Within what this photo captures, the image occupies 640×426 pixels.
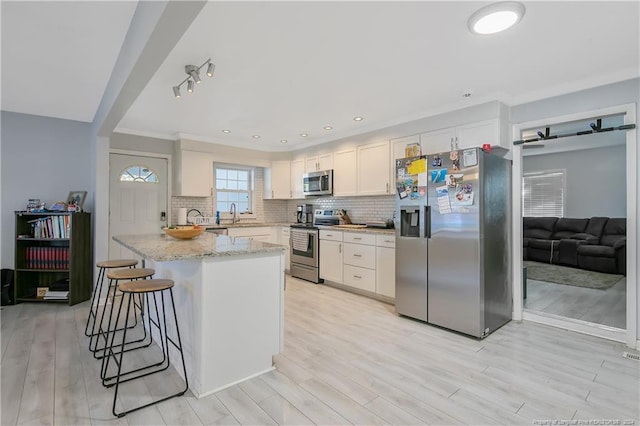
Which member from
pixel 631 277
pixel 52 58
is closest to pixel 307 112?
pixel 52 58

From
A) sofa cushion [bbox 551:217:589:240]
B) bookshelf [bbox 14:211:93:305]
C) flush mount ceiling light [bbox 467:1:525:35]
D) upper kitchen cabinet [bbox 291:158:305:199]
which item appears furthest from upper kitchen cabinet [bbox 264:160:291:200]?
sofa cushion [bbox 551:217:589:240]

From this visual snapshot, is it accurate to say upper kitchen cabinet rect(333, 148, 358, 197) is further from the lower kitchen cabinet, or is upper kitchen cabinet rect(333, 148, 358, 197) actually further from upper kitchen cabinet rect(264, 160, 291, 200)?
upper kitchen cabinet rect(264, 160, 291, 200)

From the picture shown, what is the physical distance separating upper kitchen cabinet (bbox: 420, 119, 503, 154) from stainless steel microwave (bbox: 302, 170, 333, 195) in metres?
1.69

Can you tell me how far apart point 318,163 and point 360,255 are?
6.17 feet

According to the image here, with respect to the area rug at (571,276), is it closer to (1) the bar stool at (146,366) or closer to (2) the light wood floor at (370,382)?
(2) the light wood floor at (370,382)

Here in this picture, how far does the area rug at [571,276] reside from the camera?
15.9 feet

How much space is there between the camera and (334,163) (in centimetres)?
512

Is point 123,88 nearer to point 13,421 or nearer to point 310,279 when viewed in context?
point 13,421

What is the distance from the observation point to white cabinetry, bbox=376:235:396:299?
3898mm

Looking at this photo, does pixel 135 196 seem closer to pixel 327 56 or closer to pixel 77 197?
pixel 77 197

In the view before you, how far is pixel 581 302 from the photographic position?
387 cm

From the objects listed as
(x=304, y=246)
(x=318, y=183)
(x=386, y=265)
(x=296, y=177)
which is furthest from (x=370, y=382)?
(x=296, y=177)

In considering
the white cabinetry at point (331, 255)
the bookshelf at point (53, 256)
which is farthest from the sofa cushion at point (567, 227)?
the bookshelf at point (53, 256)

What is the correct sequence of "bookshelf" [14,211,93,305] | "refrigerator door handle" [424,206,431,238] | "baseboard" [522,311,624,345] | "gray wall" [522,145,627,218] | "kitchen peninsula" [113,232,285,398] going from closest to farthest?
"kitchen peninsula" [113,232,285,398] → "baseboard" [522,311,624,345] → "refrigerator door handle" [424,206,431,238] → "bookshelf" [14,211,93,305] → "gray wall" [522,145,627,218]
